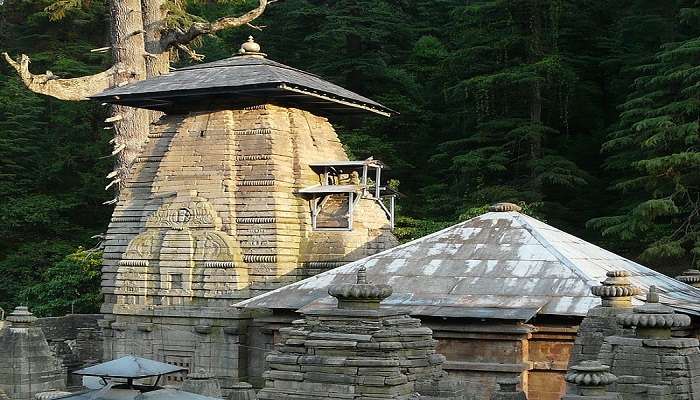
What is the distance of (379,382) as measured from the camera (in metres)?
12.0

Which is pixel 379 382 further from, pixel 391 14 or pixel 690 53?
pixel 391 14

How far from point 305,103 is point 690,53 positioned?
10.1 m

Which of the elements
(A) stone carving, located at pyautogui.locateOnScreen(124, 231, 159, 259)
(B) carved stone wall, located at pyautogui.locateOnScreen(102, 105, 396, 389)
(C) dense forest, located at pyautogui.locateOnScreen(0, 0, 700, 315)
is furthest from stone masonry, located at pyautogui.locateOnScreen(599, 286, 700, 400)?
(C) dense forest, located at pyautogui.locateOnScreen(0, 0, 700, 315)

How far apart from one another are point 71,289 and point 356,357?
2324cm

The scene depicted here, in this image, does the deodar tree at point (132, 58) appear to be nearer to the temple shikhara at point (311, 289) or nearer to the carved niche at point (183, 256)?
the temple shikhara at point (311, 289)

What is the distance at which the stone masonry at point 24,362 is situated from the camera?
21.3m

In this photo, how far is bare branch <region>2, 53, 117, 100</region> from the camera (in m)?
28.9

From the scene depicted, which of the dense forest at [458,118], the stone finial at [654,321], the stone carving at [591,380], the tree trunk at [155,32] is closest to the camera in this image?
the stone carving at [591,380]

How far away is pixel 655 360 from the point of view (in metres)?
11.8

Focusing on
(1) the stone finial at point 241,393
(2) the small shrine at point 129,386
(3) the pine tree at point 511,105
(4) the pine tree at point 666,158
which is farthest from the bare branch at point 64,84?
(2) the small shrine at point 129,386

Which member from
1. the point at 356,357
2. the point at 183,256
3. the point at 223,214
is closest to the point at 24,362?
the point at 183,256

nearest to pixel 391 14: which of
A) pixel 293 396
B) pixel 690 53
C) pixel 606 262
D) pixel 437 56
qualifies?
pixel 437 56

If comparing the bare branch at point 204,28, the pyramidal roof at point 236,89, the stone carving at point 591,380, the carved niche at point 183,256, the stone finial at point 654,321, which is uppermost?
the bare branch at point 204,28

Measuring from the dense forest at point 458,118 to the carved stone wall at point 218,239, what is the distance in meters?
7.37
